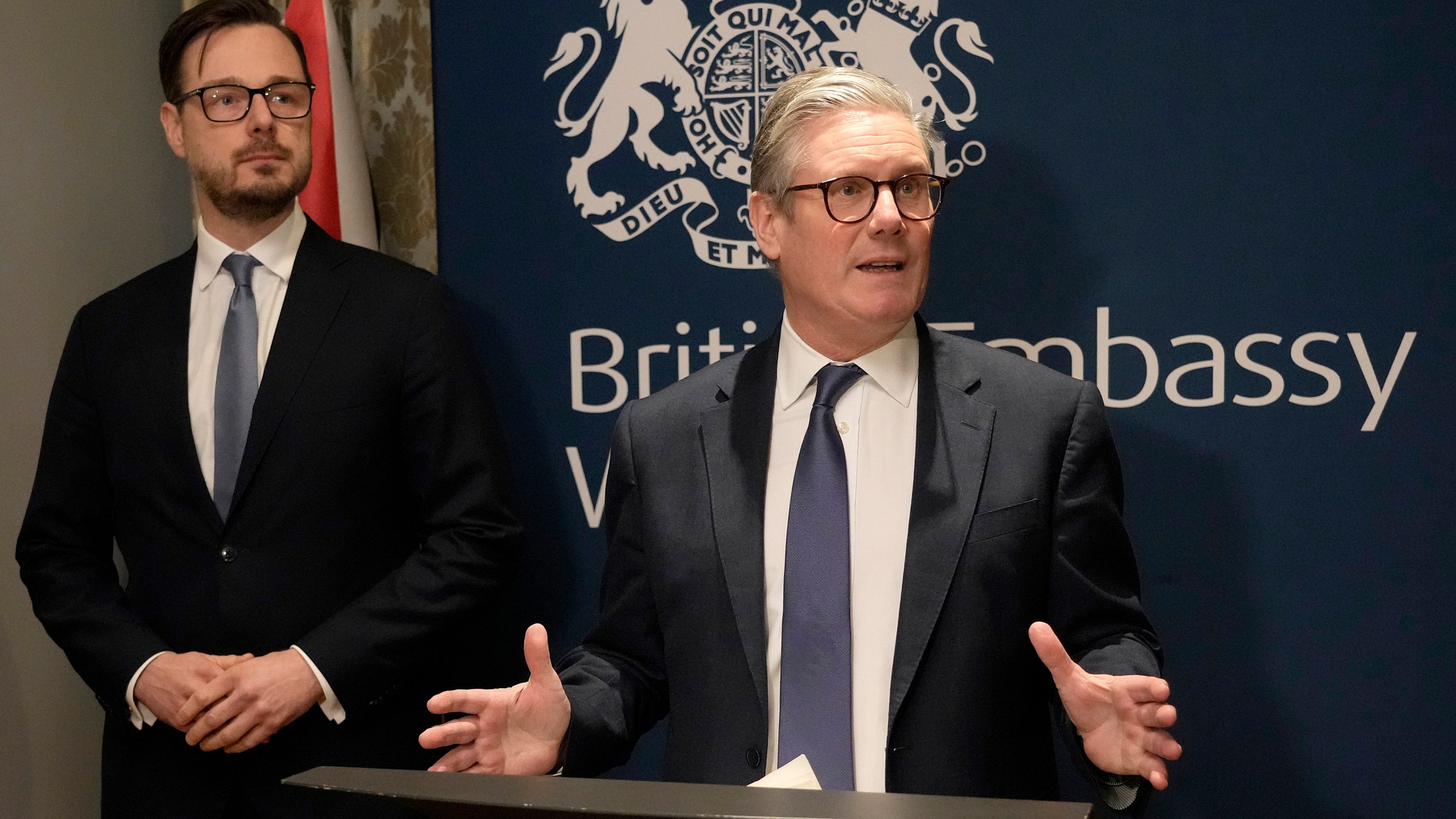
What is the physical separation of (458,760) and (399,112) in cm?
183

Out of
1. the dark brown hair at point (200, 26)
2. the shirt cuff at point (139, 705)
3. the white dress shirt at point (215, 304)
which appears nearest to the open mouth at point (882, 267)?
the white dress shirt at point (215, 304)

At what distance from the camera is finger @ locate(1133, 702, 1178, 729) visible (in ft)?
5.07

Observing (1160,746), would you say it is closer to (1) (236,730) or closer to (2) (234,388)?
(1) (236,730)

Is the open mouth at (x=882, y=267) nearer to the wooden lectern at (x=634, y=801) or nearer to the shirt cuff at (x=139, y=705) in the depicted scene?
the wooden lectern at (x=634, y=801)

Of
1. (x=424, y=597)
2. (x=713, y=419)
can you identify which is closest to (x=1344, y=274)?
(x=713, y=419)

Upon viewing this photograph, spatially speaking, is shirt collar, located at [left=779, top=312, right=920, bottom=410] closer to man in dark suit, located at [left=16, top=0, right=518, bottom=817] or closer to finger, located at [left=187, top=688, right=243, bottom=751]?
man in dark suit, located at [left=16, top=0, right=518, bottom=817]

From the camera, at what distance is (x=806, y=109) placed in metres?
2.08

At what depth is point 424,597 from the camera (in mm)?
2451

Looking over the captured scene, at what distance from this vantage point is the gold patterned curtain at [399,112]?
119 inches

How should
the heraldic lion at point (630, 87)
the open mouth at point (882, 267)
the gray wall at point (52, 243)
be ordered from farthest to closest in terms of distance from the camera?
1. the gray wall at point (52, 243)
2. the heraldic lion at point (630, 87)
3. the open mouth at point (882, 267)

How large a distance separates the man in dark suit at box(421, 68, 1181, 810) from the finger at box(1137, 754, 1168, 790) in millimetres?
112

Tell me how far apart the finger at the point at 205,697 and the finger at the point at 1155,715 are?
5.16 feet

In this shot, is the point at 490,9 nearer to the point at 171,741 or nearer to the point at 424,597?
the point at 424,597

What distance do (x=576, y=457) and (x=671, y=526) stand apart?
95 centimetres
